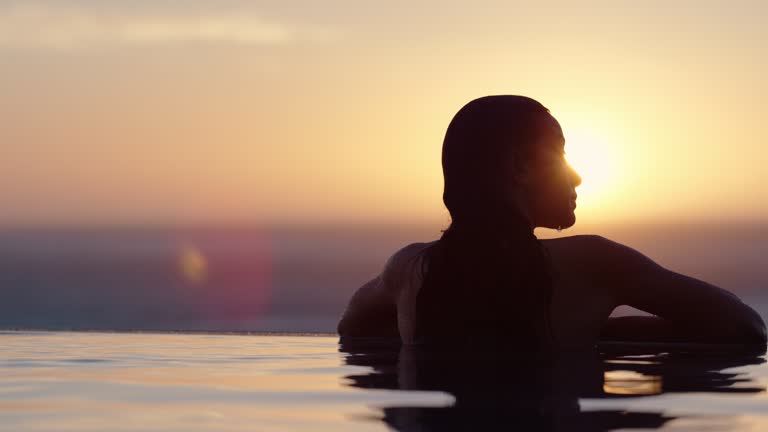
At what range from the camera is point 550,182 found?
559cm

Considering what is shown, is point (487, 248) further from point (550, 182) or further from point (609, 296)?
point (609, 296)

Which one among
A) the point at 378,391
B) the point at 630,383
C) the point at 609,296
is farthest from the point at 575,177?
the point at 378,391

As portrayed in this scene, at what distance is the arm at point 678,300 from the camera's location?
547cm

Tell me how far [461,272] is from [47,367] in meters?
2.19

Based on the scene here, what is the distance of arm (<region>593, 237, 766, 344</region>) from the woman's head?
36 centimetres

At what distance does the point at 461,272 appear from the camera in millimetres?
5348

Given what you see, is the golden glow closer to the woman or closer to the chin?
the woman

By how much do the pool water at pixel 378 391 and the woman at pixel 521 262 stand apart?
0.70 feet

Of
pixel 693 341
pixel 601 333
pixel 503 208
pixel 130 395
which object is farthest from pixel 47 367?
pixel 693 341

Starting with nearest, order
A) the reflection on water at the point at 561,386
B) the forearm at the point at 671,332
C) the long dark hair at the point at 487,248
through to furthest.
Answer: the reflection on water at the point at 561,386 → the long dark hair at the point at 487,248 → the forearm at the point at 671,332

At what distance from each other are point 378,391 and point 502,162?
6.29 ft

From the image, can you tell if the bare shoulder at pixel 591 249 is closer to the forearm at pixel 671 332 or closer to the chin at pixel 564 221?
the chin at pixel 564 221

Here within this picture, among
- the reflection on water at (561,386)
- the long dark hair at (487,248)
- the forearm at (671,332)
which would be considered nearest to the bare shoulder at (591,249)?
the long dark hair at (487,248)

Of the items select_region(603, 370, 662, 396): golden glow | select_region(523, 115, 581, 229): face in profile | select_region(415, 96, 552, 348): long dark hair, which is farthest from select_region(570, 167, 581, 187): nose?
select_region(603, 370, 662, 396): golden glow
